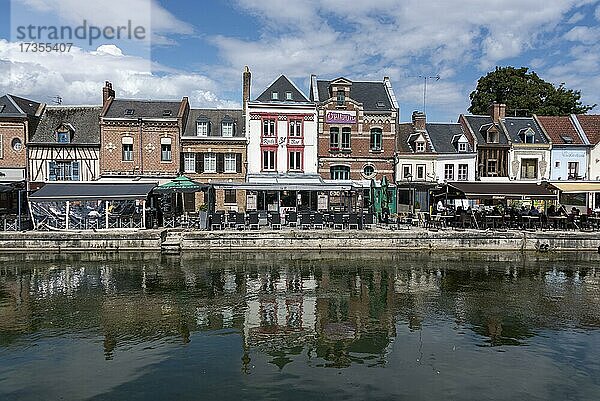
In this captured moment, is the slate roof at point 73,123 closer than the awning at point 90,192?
No

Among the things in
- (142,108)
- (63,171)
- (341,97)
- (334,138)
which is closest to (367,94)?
(341,97)

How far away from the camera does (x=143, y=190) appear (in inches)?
866

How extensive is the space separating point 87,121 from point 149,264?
53.2 ft

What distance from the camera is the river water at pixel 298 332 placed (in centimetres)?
779

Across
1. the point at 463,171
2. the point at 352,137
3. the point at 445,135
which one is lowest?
the point at 463,171

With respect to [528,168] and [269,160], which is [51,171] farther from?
[528,168]

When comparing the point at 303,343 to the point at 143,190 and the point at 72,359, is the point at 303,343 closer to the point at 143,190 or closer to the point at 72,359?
the point at 72,359

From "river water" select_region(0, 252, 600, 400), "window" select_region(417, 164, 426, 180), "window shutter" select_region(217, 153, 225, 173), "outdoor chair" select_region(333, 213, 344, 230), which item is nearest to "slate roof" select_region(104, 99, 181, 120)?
"window shutter" select_region(217, 153, 225, 173)

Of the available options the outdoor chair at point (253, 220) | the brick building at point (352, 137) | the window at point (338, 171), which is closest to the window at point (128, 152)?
the brick building at point (352, 137)

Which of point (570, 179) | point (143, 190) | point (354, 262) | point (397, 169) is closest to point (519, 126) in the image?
point (570, 179)

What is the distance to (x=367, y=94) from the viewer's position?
32.4 m

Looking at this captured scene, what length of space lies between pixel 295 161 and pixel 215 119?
18.7ft

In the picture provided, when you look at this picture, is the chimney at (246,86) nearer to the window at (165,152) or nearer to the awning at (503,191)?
the window at (165,152)

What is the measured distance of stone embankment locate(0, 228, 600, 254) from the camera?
65.2ft
